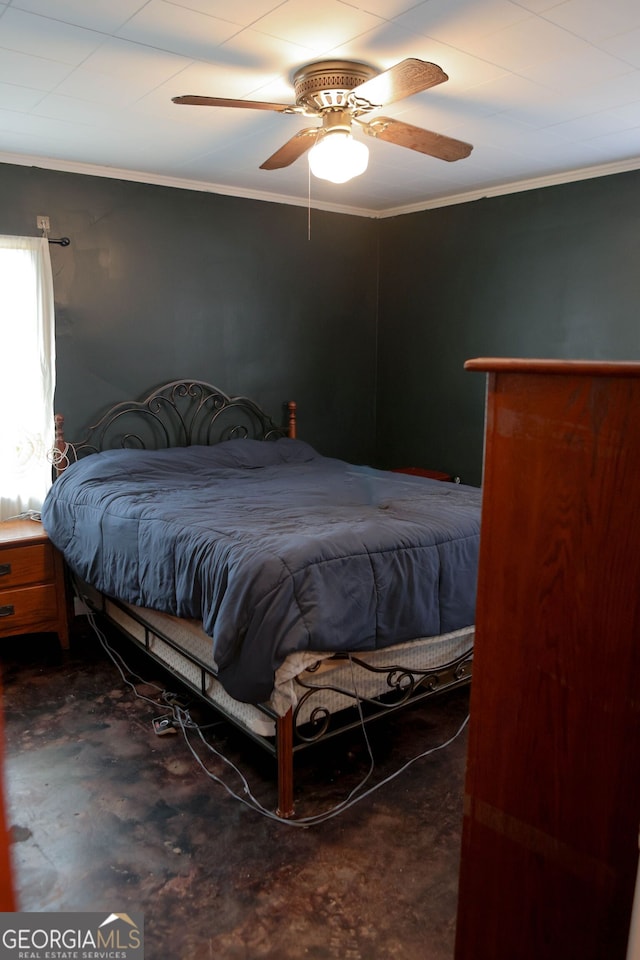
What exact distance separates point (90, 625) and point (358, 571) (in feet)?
7.09

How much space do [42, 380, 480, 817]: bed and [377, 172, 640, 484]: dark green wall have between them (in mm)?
1196

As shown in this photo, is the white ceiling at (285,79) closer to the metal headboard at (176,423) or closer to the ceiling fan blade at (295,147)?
the ceiling fan blade at (295,147)

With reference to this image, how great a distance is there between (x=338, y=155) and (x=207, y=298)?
2.12 metres

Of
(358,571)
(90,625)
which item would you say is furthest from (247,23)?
(90,625)

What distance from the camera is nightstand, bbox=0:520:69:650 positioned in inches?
130

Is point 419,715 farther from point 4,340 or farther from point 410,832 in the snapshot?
point 4,340

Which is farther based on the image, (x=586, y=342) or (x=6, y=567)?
(x=586, y=342)

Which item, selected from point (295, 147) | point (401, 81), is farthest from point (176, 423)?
point (401, 81)

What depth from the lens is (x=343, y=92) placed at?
7.66 ft

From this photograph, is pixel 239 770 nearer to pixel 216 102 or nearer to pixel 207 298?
pixel 216 102

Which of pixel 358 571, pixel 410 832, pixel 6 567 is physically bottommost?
pixel 410 832

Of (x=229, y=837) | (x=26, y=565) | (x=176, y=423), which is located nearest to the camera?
(x=229, y=837)

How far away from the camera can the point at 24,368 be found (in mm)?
3627

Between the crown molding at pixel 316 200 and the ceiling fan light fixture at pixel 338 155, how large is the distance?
1.89m
